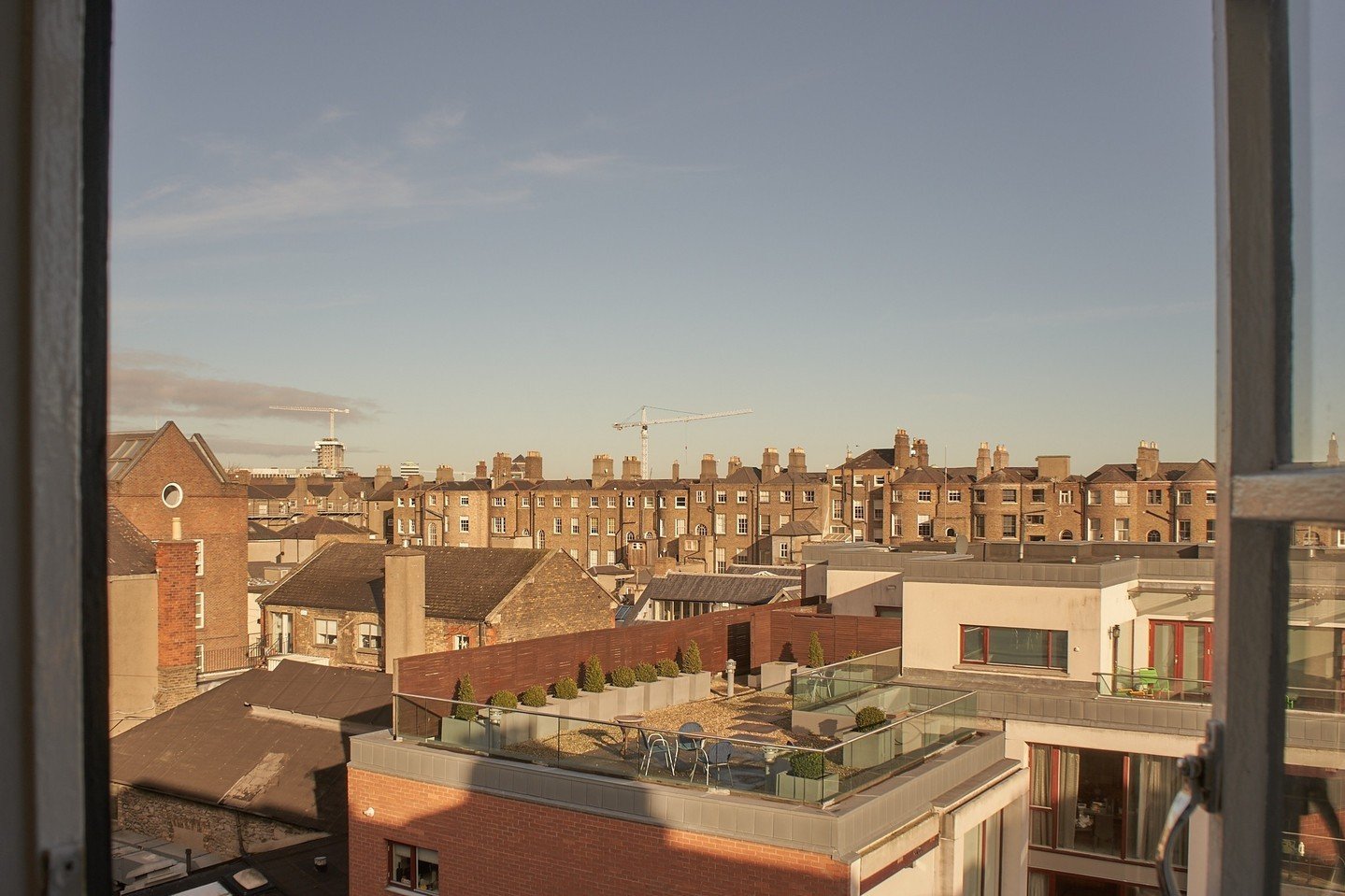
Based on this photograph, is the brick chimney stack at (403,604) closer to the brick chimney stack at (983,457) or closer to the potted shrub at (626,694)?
the potted shrub at (626,694)

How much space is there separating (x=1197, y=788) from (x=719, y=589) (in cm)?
3578

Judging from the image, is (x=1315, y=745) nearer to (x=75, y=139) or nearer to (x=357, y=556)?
(x=75, y=139)

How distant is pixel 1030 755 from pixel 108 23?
17.7 m

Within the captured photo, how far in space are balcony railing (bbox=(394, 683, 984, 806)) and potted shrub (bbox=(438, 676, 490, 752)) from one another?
1cm

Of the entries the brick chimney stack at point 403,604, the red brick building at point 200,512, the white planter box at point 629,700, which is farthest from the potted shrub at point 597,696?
the red brick building at point 200,512

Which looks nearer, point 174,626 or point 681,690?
point 681,690

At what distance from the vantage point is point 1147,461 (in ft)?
208

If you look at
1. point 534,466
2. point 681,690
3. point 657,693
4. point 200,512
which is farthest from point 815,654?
point 534,466

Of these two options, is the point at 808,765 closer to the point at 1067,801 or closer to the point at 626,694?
the point at 1067,801

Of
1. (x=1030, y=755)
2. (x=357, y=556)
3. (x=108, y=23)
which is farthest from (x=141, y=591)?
(x=108, y=23)

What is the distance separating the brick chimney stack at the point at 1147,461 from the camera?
6331cm

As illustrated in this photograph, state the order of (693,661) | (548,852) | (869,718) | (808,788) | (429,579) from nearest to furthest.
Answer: (808,788) → (548,852) → (869,718) → (693,661) → (429,579)

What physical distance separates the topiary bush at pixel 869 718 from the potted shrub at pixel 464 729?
498cm

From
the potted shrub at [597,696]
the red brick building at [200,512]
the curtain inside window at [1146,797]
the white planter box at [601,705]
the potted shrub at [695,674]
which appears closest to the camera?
the curtain inside window at [1146,797]
